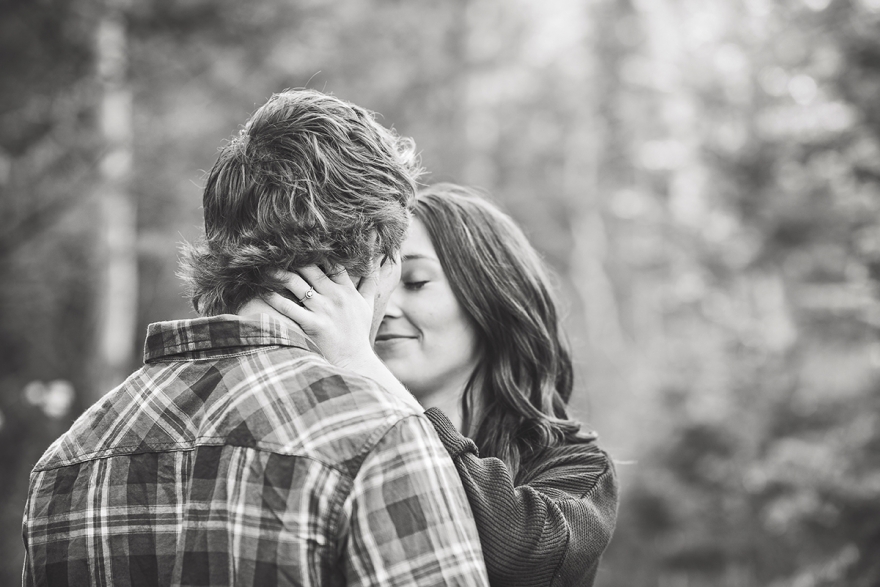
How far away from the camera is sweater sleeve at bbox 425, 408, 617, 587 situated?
61.9 inches

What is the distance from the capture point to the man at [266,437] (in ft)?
3.93

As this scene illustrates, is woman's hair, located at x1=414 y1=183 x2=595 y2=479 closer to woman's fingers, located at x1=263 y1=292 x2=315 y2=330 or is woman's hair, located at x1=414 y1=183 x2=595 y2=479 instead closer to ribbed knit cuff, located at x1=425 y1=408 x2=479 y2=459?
ribbed knit cuff, located at x1=425 y1=408 x2=479 y2=459

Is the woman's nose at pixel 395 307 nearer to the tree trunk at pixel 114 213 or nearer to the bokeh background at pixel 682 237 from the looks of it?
the bokeh background at pixel 682 237

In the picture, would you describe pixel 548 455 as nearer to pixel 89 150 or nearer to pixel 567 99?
pixel 89 150

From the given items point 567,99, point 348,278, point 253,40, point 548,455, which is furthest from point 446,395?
point 567,99

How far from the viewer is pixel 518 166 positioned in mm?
19781

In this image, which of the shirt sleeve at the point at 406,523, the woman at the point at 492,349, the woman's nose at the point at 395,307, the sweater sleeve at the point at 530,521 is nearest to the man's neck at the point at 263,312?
the shirt sleeve at the point at 406,523

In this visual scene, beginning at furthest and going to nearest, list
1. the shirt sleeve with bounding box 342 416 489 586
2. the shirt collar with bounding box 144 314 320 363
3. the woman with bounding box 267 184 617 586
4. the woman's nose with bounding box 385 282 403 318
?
the woman's nose with bounding box 385 282 403 318
the woman with bounding box 267 184 617 586
the shirt collar with bounding box 144 314 320 363
the shirt sleeve with bounding box 342 416 489 586

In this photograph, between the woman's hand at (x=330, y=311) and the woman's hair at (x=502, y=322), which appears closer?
the woman's hand at (x=330, y=311)

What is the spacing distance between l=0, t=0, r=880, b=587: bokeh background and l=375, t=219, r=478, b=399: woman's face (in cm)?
74

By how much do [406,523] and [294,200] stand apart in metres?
0.64

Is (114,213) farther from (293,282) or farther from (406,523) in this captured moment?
(406,523)

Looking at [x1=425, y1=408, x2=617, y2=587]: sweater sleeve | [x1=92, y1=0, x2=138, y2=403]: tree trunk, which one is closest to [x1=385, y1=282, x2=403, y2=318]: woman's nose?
[x1=425, y1=408, x2=617, y2=587]: sweater sleeve

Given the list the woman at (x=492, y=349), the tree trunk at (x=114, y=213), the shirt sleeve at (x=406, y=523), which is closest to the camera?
the shirt sleeve at (x=406, y=523)
